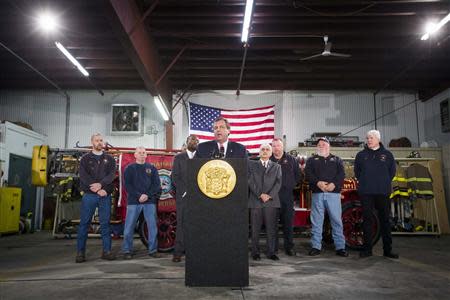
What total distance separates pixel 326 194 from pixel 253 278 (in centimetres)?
221

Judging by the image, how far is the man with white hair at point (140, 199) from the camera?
537 cm

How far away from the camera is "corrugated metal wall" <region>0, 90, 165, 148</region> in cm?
1284

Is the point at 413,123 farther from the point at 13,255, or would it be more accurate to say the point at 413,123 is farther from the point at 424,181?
the point at 13,255

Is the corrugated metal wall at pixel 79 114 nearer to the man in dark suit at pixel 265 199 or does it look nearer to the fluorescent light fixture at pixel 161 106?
the fluorescent light fixture at pixel 161 106

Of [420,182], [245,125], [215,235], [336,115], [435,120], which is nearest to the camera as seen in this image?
[215,235]

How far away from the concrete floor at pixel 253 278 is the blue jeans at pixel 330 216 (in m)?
0.23

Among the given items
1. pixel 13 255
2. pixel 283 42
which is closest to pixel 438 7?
pixel 283 42

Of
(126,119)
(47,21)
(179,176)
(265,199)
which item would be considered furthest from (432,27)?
(126,119)

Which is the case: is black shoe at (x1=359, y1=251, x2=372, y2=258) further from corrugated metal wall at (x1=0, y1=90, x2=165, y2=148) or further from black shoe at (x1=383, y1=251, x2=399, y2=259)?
corrugated metal wall at (x1=0, y1=90, x2=165, y2=148)

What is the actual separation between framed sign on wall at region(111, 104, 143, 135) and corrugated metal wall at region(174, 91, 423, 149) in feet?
4.05

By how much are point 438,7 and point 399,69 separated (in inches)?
142

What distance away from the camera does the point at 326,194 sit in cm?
552

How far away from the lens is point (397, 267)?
4.50m

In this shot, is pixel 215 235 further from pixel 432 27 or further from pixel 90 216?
pixel 432 27
